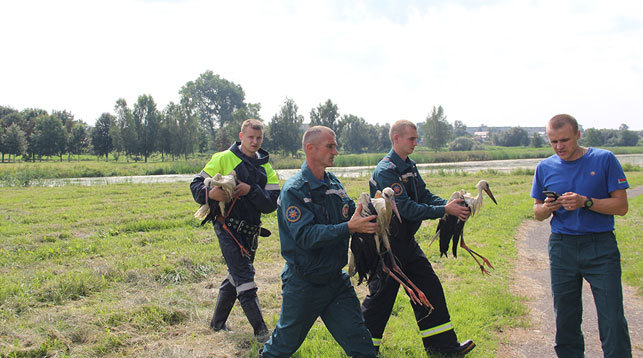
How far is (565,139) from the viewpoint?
3.63m

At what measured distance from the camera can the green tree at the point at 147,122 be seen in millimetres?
57469

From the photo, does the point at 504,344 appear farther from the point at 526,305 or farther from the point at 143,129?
the point at 143,129

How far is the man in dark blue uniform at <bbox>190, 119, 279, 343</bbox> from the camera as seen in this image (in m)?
4.63

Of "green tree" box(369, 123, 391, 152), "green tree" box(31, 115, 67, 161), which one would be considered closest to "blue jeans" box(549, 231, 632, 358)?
"green tree" box(31, 115, 67, 161)

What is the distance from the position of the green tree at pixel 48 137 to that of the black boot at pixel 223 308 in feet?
A: 205

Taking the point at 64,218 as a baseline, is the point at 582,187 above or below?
above

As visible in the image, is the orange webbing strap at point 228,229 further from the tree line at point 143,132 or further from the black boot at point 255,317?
the tree line at point 143,132

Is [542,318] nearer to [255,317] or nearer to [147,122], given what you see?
[255,317]

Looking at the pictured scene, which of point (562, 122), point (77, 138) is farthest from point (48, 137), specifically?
point (562, 122)

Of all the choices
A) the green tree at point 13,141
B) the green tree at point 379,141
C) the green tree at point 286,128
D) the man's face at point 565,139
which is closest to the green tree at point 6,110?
the green tree at point 13,141

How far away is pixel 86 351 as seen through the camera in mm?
4379

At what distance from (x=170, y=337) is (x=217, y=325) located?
1.75 ft

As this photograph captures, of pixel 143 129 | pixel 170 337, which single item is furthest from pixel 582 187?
pixel 143 129

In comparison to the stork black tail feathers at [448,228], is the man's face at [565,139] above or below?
above
